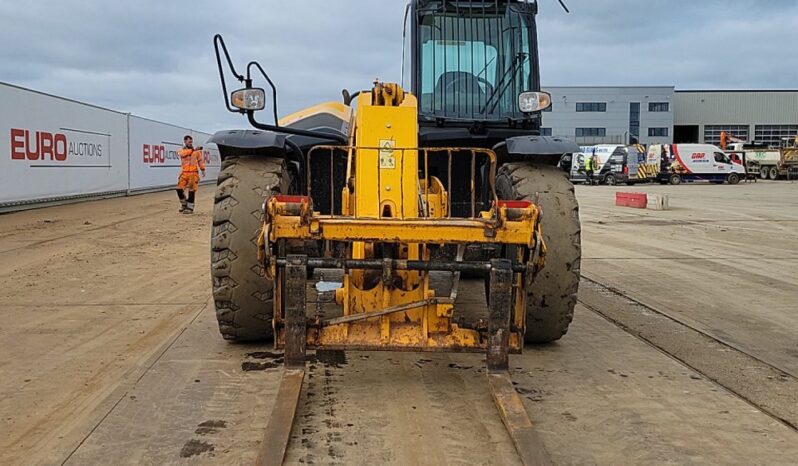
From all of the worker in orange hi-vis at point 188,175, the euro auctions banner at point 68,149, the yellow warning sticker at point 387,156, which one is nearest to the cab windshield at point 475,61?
the yellow warning sticker at point 387,156

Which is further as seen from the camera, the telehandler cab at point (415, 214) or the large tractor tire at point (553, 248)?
the large tractor tire at point (553, 248)

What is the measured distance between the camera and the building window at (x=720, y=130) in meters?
67.6

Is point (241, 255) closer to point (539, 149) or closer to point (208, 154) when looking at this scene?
point (539, 149)

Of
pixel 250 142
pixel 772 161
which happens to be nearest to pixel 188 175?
pixel 250 142

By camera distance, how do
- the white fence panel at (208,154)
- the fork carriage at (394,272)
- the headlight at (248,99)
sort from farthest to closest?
the white fence panel at (208,154)
the headlight at (248,99)
the fork carriage at (394,272)

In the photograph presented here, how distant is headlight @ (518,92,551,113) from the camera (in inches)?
218

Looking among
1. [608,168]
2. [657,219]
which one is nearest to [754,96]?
[608,168]

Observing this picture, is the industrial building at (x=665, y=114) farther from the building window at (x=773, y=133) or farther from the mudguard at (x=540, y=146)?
the mudguard at (x=540, y=146)

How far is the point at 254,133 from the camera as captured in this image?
5.30 meters

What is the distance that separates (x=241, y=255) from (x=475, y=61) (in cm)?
285

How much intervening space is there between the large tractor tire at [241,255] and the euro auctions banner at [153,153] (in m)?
19.8

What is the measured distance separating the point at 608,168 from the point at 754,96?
109 feet

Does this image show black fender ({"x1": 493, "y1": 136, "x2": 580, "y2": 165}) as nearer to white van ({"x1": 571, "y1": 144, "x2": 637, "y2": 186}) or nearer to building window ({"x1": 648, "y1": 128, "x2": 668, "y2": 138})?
white van ({"x1": 571, "y1": 144, "x2": 637, "y2": 186})

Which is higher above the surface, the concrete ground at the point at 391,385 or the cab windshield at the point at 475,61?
the cab windshield at the point at 475,61
